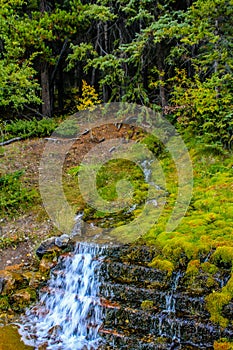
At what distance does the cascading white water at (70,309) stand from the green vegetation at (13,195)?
2.64 meters

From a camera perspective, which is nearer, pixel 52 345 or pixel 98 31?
pixel 52 345

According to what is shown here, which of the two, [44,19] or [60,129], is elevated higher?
[44,19]

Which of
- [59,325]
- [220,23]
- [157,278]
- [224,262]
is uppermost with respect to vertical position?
[220,23]

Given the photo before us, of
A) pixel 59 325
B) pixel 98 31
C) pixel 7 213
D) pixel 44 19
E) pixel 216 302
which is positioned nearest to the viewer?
pixel 216 302

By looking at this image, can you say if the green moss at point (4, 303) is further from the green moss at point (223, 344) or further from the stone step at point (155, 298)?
the green moss at point (223, 344)

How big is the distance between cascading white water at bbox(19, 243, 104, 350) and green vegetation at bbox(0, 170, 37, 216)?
8.67ft

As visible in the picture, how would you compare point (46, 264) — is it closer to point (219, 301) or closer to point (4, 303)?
point (4, 303)

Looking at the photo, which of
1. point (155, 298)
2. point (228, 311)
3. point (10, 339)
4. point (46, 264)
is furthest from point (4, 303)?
point (228, 311)

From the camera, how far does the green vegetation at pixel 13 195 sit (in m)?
8.52

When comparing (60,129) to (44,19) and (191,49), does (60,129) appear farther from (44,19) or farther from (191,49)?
(191,49)

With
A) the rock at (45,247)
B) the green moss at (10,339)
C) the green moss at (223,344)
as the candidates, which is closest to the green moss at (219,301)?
the green moss at (223,344)

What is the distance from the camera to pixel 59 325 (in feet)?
18.8

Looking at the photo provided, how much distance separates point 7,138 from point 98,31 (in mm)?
5970

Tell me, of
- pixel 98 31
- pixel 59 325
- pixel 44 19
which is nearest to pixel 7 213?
pixel 59 325
